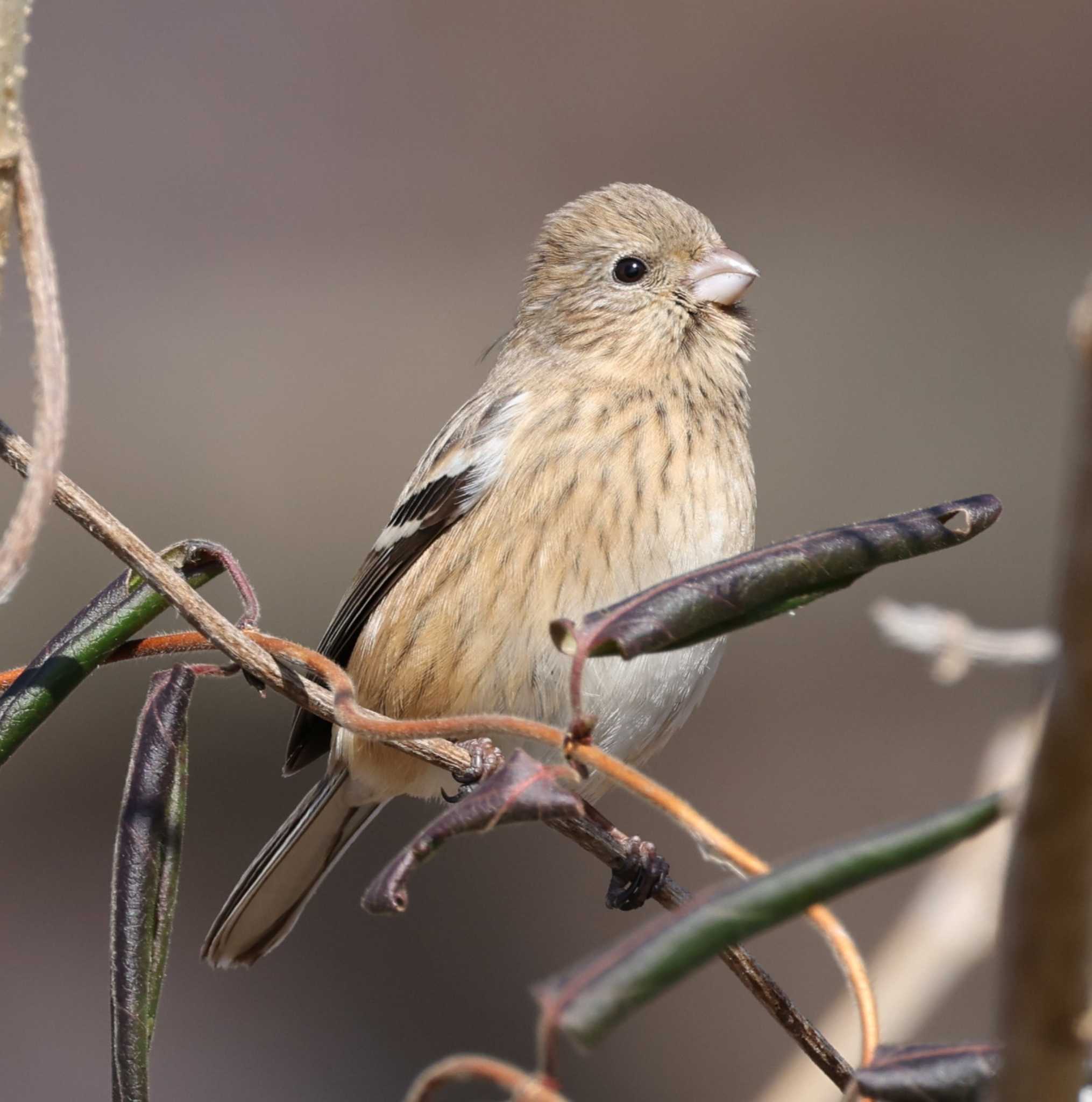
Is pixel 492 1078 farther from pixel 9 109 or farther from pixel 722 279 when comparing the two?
pixel 722 279

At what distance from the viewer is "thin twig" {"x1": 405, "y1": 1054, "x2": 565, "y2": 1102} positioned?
86 cm

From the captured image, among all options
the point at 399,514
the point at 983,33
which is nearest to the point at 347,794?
the point at 399,514

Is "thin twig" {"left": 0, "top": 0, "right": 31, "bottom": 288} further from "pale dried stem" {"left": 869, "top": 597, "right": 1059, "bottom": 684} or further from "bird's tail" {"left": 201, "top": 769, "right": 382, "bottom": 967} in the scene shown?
"bird's tail" {"left": 201, "top": 769, "right": 382, "bottom": 967}

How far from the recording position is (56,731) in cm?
555

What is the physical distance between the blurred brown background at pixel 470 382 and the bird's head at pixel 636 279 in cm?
233

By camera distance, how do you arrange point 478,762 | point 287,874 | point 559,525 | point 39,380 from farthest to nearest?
point 287,874 < point 559,525 < point 478,762 < point 39,380

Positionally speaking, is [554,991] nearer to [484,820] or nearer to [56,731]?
[484,820]

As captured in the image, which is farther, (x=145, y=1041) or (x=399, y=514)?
(x=399, y=514)

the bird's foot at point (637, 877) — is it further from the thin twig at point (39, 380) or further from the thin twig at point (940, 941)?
the thin twig at point (39, 380)

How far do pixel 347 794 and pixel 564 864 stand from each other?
2526 mm

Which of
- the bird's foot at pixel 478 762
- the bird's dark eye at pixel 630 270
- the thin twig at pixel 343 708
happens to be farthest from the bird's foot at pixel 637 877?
the bird's dark eye at pixel 630 270

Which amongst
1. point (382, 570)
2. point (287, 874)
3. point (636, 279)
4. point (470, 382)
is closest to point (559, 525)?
point (382, 570)

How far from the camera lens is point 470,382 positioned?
289 inches

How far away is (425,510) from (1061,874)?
8.66ft
